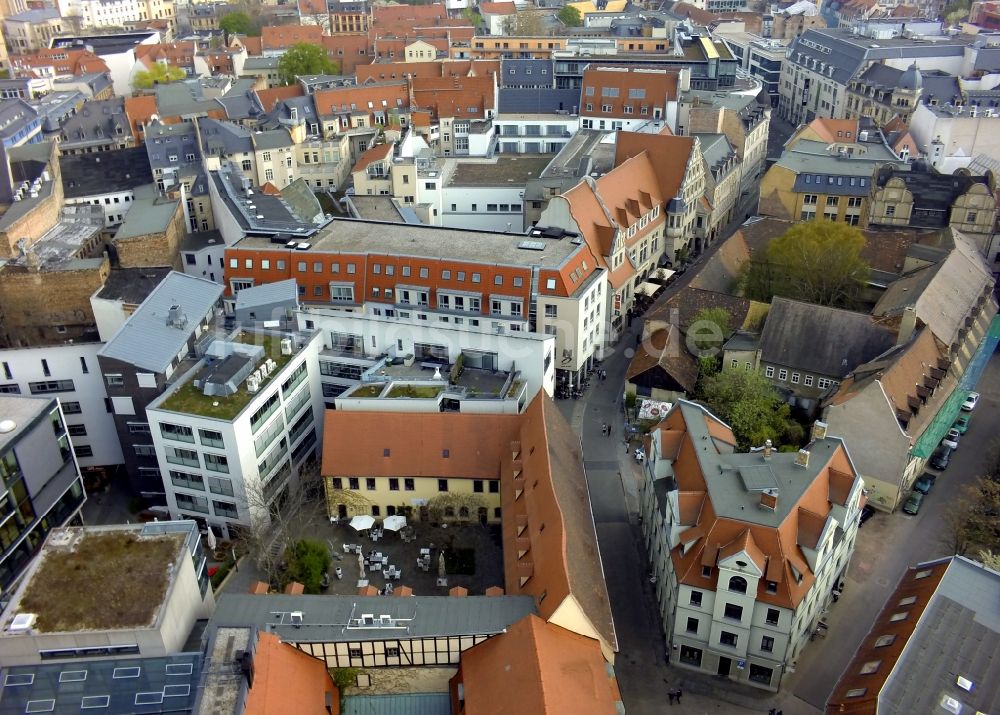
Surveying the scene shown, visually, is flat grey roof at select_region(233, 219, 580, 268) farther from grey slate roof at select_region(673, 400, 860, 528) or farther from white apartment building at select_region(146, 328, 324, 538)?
grey slate roof at select_region(673, 400, 860, 528)

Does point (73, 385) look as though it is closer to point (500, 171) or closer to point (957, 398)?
point (500, 171)

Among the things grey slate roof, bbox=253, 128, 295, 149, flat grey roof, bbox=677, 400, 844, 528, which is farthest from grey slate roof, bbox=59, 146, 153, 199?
flat grey roof, bbox=677, 400, 844, 528

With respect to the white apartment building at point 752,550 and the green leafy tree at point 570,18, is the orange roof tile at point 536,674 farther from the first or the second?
the green leafy tree at point 570,18

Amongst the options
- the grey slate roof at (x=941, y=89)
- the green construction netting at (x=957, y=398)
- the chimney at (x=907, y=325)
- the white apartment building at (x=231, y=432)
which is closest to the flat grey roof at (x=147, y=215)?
the white apartment building at (x=231, y=432)

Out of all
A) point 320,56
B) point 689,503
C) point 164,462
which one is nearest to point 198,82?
point 320,56

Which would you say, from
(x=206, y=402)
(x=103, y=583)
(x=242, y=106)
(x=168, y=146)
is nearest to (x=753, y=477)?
(x=103, y=583)

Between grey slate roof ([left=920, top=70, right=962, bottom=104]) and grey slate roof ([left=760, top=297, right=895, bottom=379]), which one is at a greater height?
grey slate roof ([left=920, top=70, right=962, bottom=104])
